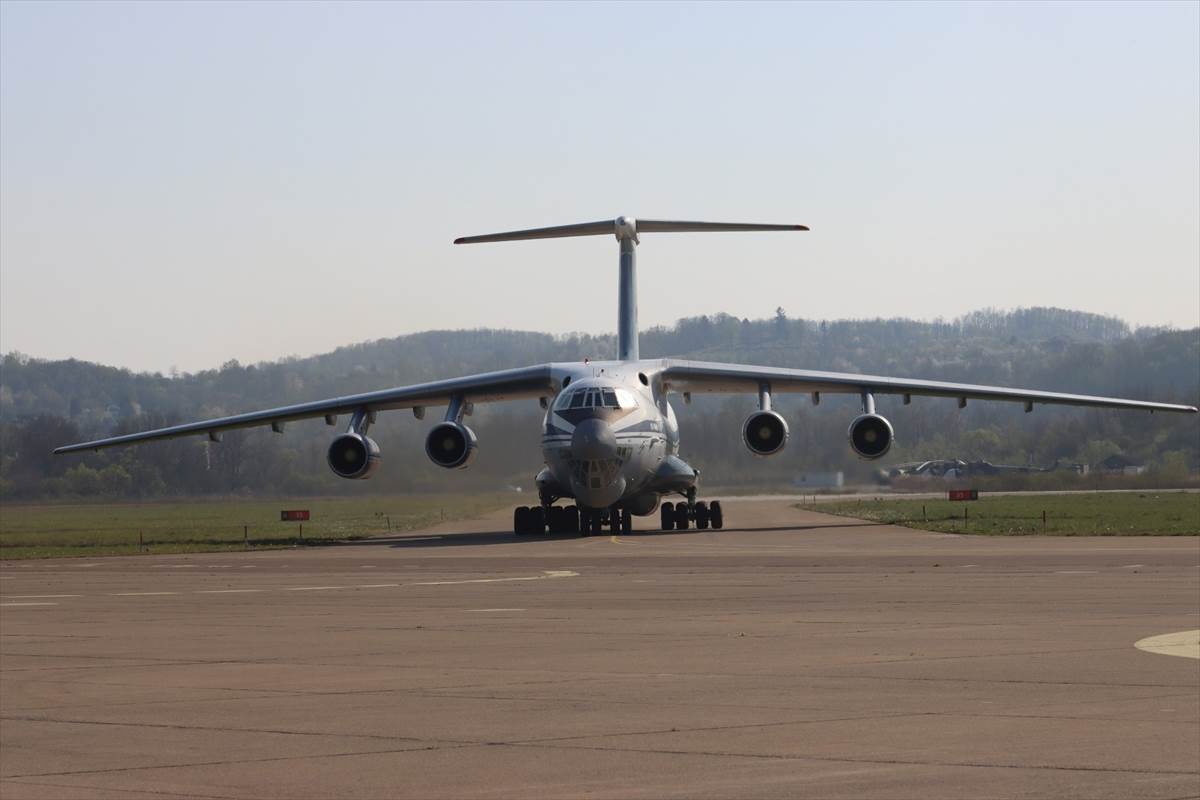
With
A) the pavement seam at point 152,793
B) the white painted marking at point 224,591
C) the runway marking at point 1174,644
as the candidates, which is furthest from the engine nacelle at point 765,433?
the pavement seam at point 152,793

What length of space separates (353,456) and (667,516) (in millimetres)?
6896

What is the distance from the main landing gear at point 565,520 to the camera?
32.8m

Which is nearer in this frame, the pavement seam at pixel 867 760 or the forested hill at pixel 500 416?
the pavement seam at pixel 867 760

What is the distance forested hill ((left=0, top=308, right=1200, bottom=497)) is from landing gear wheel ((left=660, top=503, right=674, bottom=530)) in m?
11.7

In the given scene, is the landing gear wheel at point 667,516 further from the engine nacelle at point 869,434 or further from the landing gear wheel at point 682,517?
the engine nacelle at point 869,434

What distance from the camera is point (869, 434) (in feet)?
109

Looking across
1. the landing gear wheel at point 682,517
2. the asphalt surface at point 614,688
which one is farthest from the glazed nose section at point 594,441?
the asphalt surface at point 614,688

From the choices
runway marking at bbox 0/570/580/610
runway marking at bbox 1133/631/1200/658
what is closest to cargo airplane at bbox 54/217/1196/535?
runway marking at bbox 0/570/580/610

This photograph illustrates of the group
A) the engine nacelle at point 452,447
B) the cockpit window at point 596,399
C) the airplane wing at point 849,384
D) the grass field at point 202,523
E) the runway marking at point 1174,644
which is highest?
the airplane wing at point 849,384

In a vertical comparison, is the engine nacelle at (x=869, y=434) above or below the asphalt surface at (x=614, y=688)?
above

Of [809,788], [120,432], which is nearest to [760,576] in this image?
[809,788]

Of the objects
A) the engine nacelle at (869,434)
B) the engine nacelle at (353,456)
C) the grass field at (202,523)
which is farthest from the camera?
the engine nacelle at (353,456)

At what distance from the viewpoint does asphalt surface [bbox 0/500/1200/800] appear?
6.83 meters

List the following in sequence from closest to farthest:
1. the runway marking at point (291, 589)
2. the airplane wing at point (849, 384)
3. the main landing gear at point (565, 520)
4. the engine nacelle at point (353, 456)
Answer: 1. the runway marking at point (291, 589)
2. the main landing gear at point (565, 520)
3. the engine nacelle at point (353, 456)
4. the airplane wing at point (849, 384)
